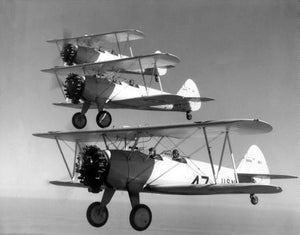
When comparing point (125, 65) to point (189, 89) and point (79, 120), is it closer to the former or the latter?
point (79, 120)

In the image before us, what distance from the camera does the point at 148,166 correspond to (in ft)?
25.9

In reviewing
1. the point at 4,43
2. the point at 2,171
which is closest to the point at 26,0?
the point at 4,43

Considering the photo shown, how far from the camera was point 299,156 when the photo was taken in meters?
7.80

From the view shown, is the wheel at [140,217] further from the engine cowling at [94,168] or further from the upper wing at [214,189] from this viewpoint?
the engine cowling at [94,168]

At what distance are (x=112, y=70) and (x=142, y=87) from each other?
1.27 m

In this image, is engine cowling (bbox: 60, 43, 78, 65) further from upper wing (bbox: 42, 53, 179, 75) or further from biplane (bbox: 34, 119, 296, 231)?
biplane (bbox: 34, 119, 296, 231)

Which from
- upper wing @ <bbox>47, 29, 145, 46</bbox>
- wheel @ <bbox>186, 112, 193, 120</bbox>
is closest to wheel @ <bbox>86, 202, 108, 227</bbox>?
wheel @ <bbox>186, 112, 193, 120</bbox>

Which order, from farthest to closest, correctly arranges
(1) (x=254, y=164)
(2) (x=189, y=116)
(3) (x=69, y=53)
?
(2) (x=189, y=116) → (3) (x=69, y=53) → (1) (x=254, y=164)

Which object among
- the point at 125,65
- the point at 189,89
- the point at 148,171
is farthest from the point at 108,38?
the point at 148,171

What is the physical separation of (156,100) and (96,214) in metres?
3.66

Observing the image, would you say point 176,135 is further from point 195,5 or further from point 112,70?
point 112,70

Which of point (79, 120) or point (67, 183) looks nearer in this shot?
point (67, 183)

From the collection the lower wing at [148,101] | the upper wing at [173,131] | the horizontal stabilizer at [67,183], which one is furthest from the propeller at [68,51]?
the horizontal stabilizer at [67,183]

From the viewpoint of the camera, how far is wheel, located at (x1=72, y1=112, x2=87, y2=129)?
35.3ft
